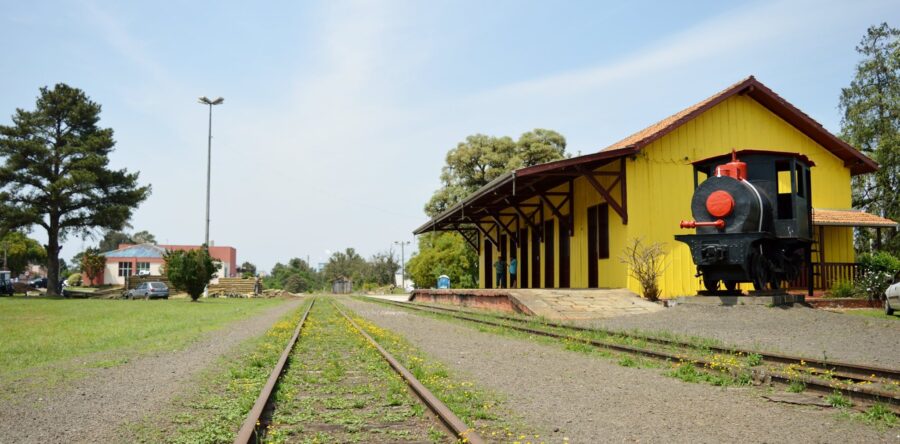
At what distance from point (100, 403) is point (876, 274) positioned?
19.9 meters

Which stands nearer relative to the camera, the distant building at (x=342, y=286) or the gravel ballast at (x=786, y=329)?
the gravel ballast at (x=786, y=329)

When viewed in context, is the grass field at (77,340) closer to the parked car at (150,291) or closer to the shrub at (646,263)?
the shrub at (646,263)

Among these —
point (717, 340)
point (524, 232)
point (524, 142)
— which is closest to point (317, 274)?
point (524, 142)

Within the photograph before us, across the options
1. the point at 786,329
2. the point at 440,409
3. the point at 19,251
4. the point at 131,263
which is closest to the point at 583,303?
the point at 786,329

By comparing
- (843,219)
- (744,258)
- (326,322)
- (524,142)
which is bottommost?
(326,322)

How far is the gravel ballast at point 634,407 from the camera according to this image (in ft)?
16.1

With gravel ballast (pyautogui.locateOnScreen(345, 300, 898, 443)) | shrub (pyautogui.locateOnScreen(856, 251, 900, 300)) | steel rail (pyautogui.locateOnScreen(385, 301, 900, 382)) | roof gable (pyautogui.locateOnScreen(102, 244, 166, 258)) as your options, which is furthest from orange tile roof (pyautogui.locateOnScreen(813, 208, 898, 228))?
roof gable (pyautogui.locateOnScreen(102, 244, 166, 258))

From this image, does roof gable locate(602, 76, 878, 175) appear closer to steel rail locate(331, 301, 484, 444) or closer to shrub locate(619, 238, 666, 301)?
shrub locate(619, 238, 666, 301)

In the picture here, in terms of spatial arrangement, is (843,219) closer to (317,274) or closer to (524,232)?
(524,232)

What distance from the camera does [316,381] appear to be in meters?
7.48

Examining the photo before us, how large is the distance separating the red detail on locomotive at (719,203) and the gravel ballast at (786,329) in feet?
6.72

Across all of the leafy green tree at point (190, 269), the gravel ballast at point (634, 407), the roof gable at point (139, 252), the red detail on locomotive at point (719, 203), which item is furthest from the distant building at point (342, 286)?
the gravel ballast at point (634, 407)

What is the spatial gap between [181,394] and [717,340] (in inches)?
312

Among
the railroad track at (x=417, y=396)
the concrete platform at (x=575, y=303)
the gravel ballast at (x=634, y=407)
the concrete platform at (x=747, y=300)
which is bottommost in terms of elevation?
the gravel ballast at (x=634, y=407)
